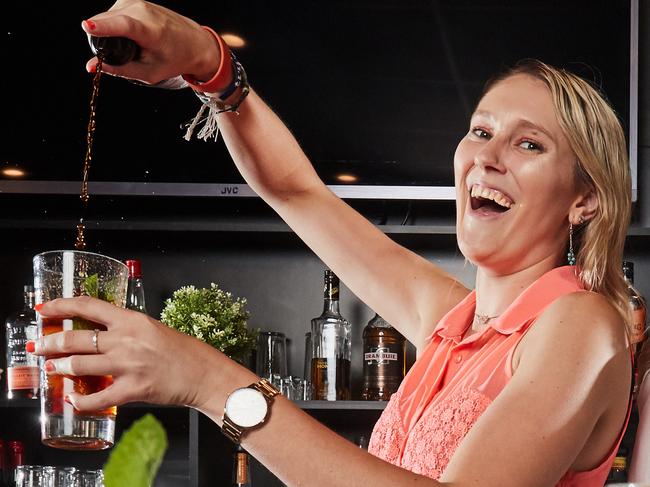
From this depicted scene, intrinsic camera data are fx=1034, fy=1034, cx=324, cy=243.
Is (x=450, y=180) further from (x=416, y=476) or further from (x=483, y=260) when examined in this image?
(x=416, y=476)

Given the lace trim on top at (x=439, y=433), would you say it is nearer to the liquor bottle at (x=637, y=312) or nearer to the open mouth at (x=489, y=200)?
the open mouth at (x=489, y=200)

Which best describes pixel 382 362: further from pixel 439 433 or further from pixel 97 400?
pixel 97 400

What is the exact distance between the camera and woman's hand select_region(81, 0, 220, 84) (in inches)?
39.6

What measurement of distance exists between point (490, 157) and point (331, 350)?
112cm

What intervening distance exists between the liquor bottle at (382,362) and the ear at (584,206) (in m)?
1.03

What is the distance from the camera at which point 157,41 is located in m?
1.08

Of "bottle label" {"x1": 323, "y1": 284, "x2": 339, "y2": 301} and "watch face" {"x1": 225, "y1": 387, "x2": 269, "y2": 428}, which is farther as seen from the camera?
"bottle label" {"x1": 323, "y1": 284, "x2": 339, "y2": 301}

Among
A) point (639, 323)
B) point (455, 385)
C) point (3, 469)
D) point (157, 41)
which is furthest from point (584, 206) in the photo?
point (3, 469)

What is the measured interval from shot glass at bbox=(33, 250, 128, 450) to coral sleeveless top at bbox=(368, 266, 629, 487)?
0.48m

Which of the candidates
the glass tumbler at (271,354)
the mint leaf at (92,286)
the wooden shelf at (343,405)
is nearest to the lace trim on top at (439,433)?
the mint leaf at (92,286)

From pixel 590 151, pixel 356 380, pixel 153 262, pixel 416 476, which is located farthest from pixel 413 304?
pixel 153 262

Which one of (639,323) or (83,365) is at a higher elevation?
(639,323)

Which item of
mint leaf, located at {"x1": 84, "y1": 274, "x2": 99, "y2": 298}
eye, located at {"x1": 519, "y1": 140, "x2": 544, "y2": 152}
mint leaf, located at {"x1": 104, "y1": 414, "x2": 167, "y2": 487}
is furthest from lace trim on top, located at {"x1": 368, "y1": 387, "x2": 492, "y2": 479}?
mint leaf, located at {"x1": 104, "y1": 414, "x2": 167, "y2": 487}

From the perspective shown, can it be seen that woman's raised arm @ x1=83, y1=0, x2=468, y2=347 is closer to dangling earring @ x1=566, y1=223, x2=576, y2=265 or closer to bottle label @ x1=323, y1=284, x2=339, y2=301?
dangling earring @ x1=566, y1=223, x2=576, y2=265
